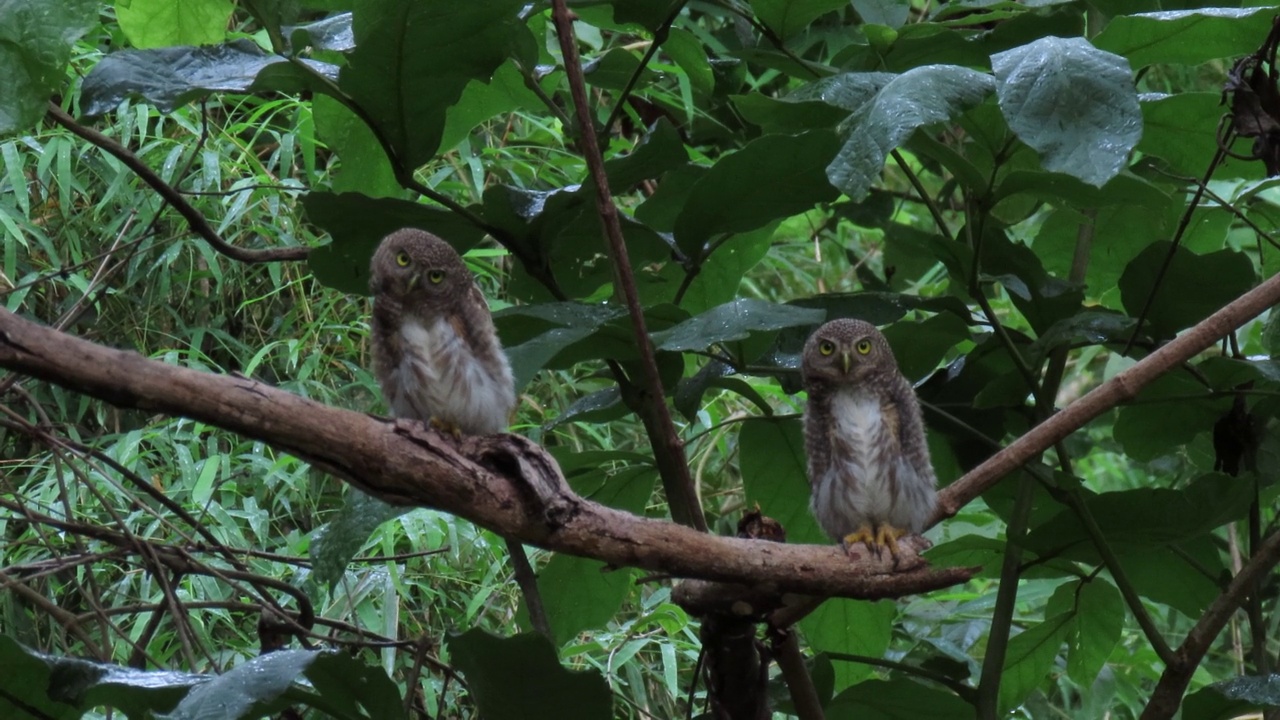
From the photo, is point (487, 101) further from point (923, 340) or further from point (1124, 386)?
point (1124, 386)

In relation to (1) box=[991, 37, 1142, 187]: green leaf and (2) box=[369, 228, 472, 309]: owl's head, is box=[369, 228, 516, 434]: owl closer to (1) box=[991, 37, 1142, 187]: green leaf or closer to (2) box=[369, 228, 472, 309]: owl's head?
(2) box=[369, 228, 472, 309]: owl's head

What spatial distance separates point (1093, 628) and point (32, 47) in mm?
2480

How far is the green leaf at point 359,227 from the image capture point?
2572 mm

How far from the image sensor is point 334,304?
13.6 ft

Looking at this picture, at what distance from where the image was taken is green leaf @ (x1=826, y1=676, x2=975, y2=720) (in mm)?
2596

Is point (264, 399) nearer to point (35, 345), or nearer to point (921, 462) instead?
point (35, 345)

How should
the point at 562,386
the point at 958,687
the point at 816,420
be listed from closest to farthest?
the point at 958,687 < the point at 816,420 < the point at 562,386

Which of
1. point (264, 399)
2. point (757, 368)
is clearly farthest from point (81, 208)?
point (264, 399)

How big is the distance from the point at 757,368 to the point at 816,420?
198 millimetres

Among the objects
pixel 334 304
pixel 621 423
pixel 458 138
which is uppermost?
pixel 458 138

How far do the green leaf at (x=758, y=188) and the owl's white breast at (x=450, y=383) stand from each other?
1.55 ft

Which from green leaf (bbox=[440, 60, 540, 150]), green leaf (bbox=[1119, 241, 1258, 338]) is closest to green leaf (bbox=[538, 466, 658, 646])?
green leaf (bbox=[440, 60, 540, 150])

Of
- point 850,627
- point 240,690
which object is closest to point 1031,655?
point 850,627

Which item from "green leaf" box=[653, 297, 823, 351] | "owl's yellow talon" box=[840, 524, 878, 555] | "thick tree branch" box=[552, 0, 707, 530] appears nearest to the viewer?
"thick tree branch" box=[552, 0, 707, 530]
